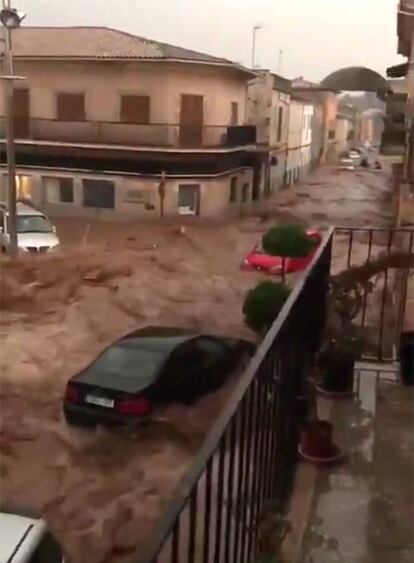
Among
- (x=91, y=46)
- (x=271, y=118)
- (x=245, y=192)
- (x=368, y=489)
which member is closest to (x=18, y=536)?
(x=368, y=489)

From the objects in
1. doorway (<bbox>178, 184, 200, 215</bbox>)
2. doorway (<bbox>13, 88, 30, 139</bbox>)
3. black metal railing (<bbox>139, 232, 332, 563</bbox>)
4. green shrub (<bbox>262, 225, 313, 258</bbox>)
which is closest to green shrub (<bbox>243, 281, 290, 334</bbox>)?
green shrub (<bbox>262, 225, 313, 258</bbox>)

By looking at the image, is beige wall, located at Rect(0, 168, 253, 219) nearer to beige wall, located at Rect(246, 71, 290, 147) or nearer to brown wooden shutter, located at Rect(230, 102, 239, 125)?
brown wooden shutter, located at Rect(230, 102, 239, 125)

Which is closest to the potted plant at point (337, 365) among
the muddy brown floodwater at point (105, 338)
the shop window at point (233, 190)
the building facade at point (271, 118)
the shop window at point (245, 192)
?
the muddy brown floodwater at point (105, 338)

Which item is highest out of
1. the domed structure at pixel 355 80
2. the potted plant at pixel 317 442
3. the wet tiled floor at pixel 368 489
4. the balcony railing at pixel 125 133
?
the domed structure at pixel 355 80

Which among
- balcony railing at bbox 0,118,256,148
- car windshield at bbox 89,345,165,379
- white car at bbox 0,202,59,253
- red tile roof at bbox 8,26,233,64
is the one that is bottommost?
white car at bbox 0,202,59,253

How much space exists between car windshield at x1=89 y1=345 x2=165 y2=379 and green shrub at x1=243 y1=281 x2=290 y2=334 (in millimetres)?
1644

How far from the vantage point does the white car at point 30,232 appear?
10.6m

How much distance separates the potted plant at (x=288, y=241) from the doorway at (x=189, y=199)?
21.6 ft

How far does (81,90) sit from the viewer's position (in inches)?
551

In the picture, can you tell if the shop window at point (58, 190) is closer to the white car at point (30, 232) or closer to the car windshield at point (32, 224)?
the white car at point (30, 232)

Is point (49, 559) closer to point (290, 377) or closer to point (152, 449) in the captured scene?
→ point (290, 377)

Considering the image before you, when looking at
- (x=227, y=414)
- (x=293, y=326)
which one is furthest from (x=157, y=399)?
(x=227, y=414)

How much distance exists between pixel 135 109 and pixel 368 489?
39.2ft

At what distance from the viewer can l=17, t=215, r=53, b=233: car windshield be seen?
36.0ft
